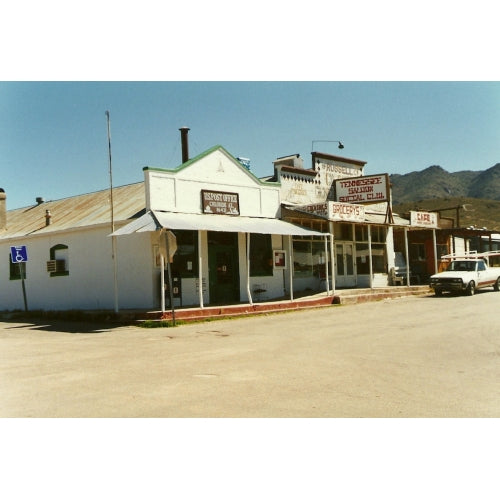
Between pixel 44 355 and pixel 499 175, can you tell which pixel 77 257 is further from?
pixel 499 175

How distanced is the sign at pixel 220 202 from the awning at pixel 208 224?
179 millimetres

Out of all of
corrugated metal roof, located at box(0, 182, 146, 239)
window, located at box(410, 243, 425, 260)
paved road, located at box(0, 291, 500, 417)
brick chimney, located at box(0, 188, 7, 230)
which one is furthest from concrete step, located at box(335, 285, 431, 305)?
brick chimney, located at box(0, 188, 7, 230)

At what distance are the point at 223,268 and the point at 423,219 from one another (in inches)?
464

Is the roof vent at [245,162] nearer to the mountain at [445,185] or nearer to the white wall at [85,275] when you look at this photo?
the white wall at [85,275]

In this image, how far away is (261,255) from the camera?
21.6m

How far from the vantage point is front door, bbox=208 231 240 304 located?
1994 centimetres

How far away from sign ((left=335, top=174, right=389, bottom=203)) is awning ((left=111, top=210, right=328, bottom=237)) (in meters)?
5.34

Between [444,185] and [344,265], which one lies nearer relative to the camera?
[344,265]

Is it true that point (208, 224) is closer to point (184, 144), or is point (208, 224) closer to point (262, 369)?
point (184, 144)

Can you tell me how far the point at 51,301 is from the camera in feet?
70.9

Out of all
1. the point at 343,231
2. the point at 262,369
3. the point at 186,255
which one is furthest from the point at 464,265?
the point at 262,369

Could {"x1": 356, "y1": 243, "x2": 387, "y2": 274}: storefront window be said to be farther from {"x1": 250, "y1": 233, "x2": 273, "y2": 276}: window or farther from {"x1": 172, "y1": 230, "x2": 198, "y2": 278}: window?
{"x1": 172, "y1": 230, "x2": 198, "y2": 278}: window

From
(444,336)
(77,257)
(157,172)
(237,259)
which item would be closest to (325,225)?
(237,259)

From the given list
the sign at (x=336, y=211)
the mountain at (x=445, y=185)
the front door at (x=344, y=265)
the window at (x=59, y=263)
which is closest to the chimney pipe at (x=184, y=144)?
the sign at (x=336, y=211)
